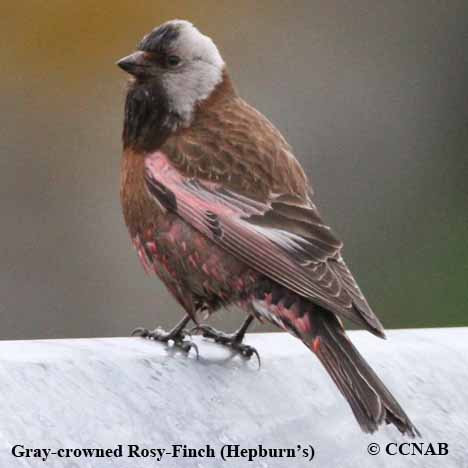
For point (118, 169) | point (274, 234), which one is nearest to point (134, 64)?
point (274, 234)

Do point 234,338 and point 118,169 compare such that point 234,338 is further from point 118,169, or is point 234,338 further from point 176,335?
point 118,169

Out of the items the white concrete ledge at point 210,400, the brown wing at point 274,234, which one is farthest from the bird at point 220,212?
the white concrete ledge at point 210,400

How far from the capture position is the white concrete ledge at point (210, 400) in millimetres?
3625

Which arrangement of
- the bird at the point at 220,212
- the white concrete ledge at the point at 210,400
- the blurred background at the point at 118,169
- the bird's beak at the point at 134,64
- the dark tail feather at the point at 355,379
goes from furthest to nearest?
the blurred background at the point at 118,169 → the bird's beak at the point at 134,64 → the bird at the point at 220,212 → the dark tail feather at the point at 355,379 → the white concrete ledge at the point at 210,400

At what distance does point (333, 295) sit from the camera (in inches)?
170

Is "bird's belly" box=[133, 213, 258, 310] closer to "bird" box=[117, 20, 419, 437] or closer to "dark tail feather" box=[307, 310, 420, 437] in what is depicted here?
"bird" box=[117, 20, 419, 437]

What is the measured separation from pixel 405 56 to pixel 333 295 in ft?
A: 17.1

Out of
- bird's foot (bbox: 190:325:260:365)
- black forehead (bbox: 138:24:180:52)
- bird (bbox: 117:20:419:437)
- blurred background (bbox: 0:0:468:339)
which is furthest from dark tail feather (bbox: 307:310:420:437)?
blurred background (bbox: 0:0:468:339)

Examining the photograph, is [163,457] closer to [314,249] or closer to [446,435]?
[446,435]

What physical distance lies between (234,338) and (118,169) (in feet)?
11.3

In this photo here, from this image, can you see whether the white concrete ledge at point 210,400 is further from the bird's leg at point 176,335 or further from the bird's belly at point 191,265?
the bird's belly at point 191,265

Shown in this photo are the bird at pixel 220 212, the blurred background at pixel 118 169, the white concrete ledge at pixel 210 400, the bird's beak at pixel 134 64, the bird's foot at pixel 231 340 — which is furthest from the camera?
the blurred background at pixel 118 169

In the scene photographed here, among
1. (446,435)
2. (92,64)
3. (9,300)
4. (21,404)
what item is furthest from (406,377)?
(92,64)

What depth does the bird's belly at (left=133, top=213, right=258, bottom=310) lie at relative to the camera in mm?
4746
